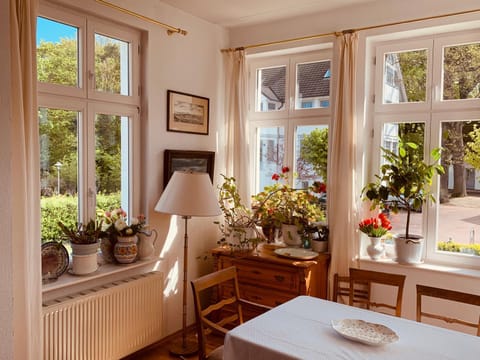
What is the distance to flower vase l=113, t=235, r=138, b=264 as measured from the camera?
2990 mm

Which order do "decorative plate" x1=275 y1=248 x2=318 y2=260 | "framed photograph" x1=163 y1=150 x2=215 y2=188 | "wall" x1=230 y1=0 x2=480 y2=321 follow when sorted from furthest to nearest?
1. "framed photograph" x1=163 y1=150 x2=215 y2=188
2. "decorative plate" x1=275 y1=248 x2=318 y2=260
3. "wall" x1=230 y1=0 x2=480 y2=321

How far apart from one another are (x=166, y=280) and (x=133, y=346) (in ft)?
1.92

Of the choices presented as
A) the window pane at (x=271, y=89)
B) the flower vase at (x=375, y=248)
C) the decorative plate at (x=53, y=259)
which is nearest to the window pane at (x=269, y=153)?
the window pane at (x=271, y=89)

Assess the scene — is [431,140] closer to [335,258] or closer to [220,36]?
[335,258]

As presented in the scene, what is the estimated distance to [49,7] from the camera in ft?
8.67

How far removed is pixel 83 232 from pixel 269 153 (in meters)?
1.91

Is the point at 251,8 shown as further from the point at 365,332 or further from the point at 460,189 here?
the point at 365,332

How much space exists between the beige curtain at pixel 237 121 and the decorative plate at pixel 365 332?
6.39 ft

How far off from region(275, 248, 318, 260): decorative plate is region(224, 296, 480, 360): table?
39.9 inches

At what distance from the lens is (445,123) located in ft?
10.4

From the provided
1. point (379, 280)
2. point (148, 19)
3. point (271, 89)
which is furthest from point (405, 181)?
point (148, 19)

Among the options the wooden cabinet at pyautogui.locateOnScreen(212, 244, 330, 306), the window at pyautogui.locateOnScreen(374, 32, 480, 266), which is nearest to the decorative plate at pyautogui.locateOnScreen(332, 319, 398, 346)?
the wooden cabinet at pyautogui.locateOnScreen(212, 244, 330, 306)

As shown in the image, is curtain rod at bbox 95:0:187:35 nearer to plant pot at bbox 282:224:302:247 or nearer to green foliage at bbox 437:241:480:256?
plant pot at bbox 282:224:302:247

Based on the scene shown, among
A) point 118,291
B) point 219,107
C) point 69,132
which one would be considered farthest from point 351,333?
point 219,107
